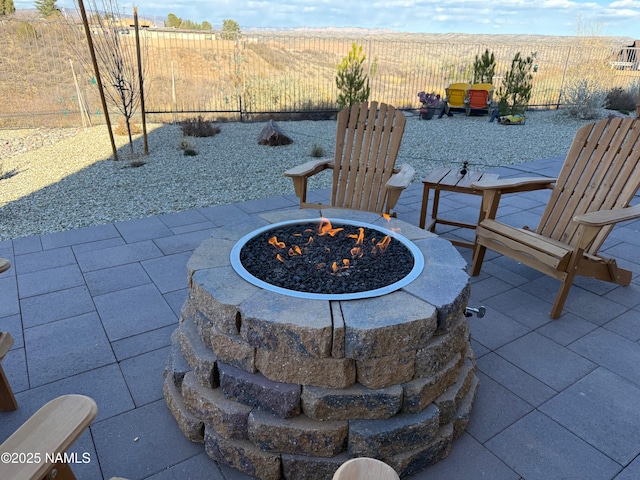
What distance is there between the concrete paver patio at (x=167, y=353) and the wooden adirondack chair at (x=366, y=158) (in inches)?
40.4

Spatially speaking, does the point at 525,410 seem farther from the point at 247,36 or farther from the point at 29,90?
the point at 29,90

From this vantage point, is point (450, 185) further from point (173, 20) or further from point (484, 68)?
point (173, 20)

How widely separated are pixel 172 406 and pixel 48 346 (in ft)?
2.90

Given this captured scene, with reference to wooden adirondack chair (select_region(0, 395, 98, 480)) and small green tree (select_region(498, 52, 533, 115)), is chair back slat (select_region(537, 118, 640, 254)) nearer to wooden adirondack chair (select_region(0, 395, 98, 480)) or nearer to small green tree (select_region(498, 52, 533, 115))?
wooden adirondack chair (select_region(0, 395, 98, 480))

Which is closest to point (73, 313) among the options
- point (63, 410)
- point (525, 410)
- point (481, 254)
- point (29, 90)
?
point (63, 410)

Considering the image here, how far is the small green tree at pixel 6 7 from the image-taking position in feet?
46.1

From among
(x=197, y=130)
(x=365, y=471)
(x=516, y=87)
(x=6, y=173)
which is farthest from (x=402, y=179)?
(x=516, y=87)

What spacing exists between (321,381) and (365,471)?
0.53 m

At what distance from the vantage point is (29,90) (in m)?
8.34

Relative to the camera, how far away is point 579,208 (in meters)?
2.75

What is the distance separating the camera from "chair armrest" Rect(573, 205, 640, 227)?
222 cm

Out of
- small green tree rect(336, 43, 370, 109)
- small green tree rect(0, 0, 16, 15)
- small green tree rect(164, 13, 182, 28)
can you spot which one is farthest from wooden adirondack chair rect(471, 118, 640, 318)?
small green tree rect(164, 13, 182, 28)

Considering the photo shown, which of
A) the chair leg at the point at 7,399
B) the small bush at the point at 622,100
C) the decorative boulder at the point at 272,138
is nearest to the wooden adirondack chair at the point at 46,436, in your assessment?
the chair leg at the point at 7,399

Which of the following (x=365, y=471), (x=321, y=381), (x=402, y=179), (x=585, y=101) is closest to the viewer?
(x=365, y=471)
